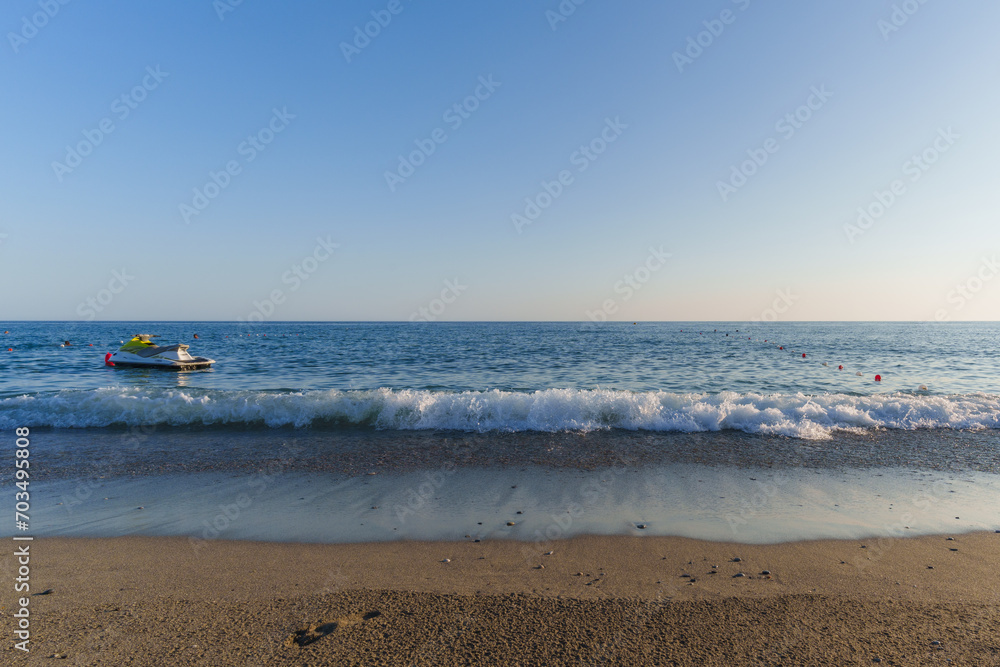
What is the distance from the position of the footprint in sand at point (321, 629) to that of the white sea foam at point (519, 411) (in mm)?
7743

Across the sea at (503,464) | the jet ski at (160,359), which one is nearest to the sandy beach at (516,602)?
the sea at (503,464)

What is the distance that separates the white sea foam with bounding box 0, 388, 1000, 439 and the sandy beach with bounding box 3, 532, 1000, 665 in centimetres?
628

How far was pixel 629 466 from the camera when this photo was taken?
8.65 meters

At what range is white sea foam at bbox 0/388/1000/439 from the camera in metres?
11.7

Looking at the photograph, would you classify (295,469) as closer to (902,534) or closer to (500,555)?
(500,555)

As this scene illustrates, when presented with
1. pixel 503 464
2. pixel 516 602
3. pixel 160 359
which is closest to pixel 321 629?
pixel 516 602

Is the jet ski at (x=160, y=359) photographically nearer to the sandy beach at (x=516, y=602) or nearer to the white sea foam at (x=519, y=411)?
the white sea foam at (x=519, y=411)

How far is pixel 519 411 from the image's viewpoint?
1243 cm

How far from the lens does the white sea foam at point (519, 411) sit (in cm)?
1166

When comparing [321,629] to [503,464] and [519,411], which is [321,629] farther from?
[519,411]

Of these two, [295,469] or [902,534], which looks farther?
[295,469]

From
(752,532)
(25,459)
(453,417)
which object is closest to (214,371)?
(25,459)

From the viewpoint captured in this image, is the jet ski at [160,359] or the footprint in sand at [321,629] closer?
the footprint in sand at [321,629]

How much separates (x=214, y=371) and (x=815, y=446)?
92.0 feet
